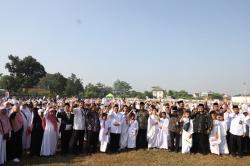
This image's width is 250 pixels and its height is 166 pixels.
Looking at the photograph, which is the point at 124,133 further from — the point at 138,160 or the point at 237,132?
the point at 237,132

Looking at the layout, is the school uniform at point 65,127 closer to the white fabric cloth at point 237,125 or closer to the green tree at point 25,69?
the white fabric cloth at point 237,125

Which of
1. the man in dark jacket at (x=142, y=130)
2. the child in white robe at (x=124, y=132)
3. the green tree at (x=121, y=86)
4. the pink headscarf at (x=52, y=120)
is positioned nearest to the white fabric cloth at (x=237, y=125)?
the man in dark jacket at (x=142, y=130)

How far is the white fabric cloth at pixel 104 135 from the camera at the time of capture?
1274 cm

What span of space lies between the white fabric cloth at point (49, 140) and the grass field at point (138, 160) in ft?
1.15

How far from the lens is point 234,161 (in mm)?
11508

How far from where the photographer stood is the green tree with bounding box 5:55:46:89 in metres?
66.0

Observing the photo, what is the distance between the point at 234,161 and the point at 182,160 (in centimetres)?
172

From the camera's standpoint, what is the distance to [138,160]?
11.3m

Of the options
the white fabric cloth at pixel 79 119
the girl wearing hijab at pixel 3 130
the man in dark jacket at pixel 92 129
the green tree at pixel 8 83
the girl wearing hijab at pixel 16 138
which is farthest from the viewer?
the green tree at pixel 8 83

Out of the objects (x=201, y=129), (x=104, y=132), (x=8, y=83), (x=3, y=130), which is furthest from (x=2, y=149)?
(x=8, y=83)

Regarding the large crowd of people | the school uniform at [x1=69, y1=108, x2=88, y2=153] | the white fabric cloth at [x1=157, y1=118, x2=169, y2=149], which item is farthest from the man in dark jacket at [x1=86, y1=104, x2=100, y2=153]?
the white fabric cloth at [x1=157, y1=118, x2=169, y2=149]

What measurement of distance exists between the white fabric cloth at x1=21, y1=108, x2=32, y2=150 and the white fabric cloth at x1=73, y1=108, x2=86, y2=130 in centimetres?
153

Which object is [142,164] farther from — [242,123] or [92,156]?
[242,123]

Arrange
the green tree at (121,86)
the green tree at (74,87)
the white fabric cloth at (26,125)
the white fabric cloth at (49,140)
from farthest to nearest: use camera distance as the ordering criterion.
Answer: the green tree at (121,86) < the green tree at (74,87) < the white fabric cloth at (26,125) < the white fabric cloth at (49,140)
